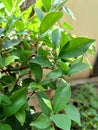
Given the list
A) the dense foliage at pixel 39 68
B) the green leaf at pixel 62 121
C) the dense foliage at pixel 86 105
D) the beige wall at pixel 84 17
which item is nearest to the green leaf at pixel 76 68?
the dense foliage at pixel 39 68

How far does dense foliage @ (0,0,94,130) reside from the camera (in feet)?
1.61

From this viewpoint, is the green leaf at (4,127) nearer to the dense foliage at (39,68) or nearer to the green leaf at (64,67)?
the dense foliage at (39,68)

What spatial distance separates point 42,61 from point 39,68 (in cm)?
2

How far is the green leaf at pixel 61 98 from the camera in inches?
19.3

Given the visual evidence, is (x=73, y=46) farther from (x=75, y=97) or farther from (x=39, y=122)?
(x=75, y=97)

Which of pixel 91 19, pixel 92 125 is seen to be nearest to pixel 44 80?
pixel 92 125

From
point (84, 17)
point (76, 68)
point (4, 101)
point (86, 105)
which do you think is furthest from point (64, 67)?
point (84, 17)

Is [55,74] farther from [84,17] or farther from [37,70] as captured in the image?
[84,17]

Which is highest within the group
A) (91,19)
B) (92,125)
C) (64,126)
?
(64,126)

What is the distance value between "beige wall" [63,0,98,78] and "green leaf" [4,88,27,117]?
225 cm

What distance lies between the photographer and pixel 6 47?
560mm

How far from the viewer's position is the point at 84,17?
2.86 m

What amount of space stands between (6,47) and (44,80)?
0.31ft

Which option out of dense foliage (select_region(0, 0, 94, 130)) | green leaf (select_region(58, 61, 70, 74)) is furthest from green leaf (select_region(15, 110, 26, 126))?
green leaf (select_region(58, 61, 70, 74))
